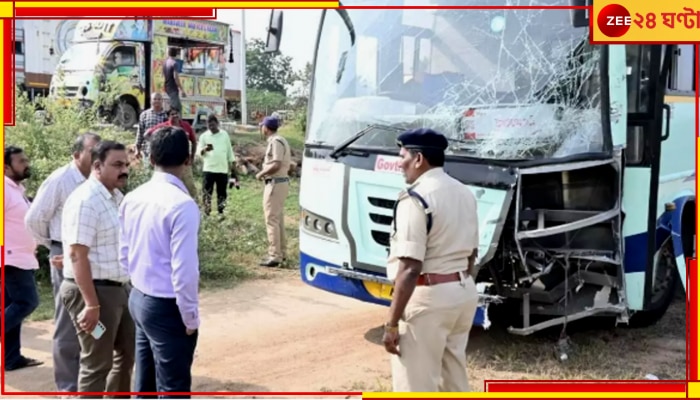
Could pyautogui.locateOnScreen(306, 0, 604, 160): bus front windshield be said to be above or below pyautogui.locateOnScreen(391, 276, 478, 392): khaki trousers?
above

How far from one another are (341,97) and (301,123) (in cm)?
1693

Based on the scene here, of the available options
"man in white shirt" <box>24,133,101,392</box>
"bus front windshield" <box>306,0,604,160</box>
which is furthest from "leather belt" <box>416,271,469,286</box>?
"man in white shirt" <box>24,133,101,392</box>

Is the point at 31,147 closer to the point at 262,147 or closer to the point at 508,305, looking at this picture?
the point at 508,305

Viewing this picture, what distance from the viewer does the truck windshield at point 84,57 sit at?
57.0ft

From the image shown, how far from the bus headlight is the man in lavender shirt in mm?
2042

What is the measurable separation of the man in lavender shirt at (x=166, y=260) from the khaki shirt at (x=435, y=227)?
967 millimetres

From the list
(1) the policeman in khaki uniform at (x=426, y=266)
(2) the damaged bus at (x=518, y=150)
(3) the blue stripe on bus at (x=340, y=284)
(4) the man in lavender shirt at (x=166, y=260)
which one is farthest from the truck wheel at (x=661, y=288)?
(4) the man in lavender shirt at (x=166, y=260)

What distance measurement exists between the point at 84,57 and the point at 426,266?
52.1 feet

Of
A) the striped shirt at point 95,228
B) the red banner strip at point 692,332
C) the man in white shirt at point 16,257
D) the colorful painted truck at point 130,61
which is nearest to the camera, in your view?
the striped shirt at point 95,228

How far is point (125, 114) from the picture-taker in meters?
17.0

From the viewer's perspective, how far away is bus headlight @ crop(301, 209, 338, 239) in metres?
5.62

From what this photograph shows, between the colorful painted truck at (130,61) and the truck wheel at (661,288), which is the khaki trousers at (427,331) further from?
the colorful painted truck at (130,61)

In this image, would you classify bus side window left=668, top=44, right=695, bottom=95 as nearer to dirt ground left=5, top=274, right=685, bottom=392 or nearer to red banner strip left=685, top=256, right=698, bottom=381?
red banner strip left=685, top=256, right=698, bottom=381

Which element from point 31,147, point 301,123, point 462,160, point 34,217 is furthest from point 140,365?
point 301,123
